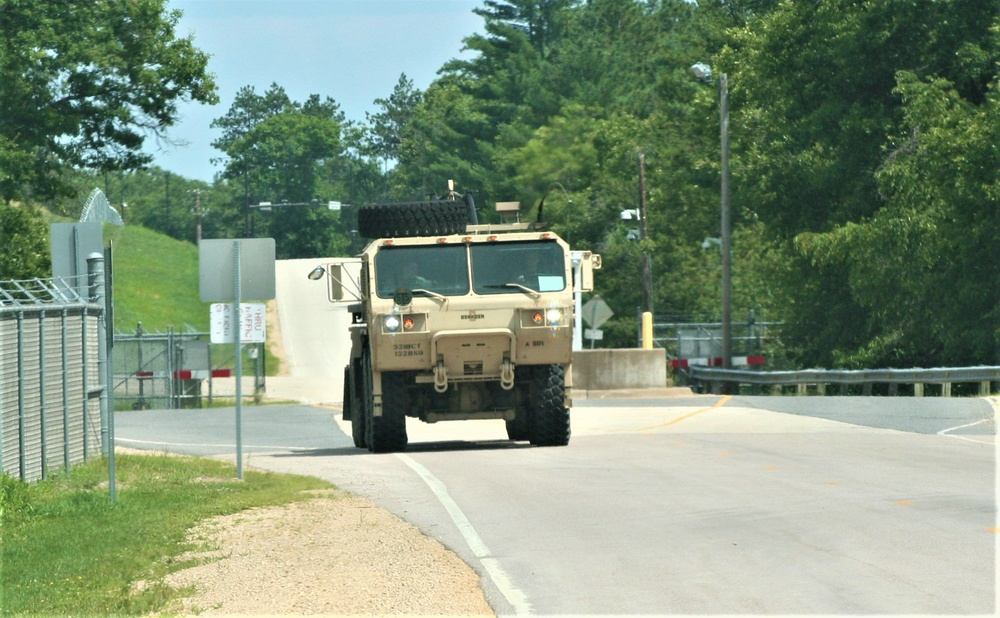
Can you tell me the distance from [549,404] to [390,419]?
225 cm

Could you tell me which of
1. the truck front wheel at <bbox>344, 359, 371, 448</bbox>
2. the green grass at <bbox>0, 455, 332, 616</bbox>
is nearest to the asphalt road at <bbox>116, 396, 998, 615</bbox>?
the truck front wheel at <bbox>344, 359, 371, 448</bbox>

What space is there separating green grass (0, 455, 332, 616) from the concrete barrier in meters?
18.6

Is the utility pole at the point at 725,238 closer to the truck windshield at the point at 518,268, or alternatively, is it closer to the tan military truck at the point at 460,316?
the tan military truck at the point at 460,316

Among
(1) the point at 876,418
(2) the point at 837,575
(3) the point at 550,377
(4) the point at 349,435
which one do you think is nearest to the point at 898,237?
(1) the point at 876,418

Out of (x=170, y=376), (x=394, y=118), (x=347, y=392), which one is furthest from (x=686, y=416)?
(x=394, y=118)

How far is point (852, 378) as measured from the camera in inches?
1353

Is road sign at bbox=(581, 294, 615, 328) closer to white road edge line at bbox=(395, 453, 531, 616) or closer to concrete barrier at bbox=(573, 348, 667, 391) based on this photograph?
concrete barrier at bbox=(573, 348, 667, 391)

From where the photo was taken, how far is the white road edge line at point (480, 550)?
921cm

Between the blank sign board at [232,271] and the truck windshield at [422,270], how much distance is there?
308cm

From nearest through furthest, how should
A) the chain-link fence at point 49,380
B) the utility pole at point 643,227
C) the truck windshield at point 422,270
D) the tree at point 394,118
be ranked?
the chain-link fence at point 49,380 → the truck windshield at point 422,270 → the utility pole at point 643,227 → the tree at point 394,118

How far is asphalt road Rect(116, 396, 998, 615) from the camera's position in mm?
9297

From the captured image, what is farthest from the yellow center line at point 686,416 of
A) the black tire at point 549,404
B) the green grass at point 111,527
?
the green grass at point 111,527

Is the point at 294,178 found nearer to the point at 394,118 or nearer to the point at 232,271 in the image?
the point at 394,118

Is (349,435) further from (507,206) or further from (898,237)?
(898,237)
